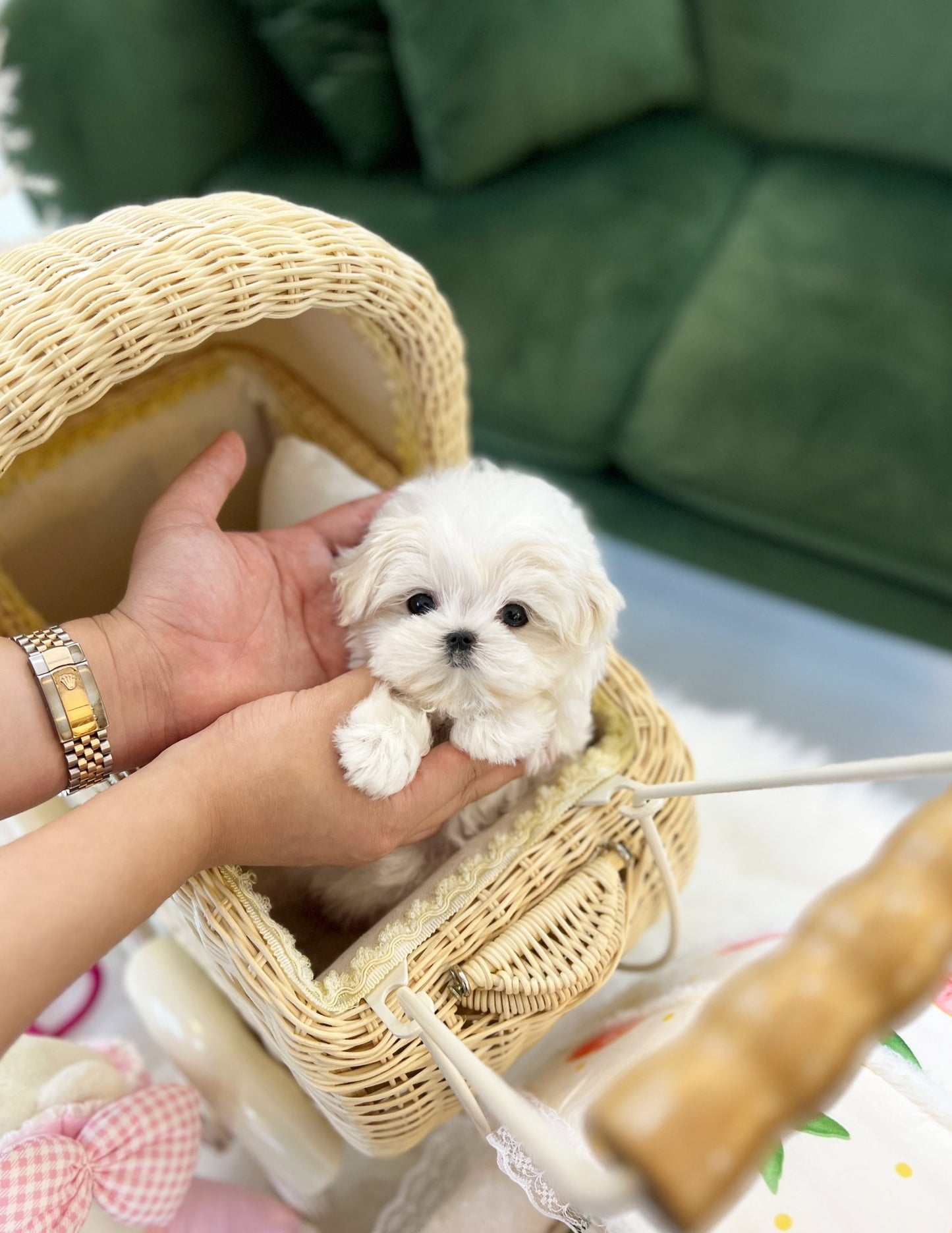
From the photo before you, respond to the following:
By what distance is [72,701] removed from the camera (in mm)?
877

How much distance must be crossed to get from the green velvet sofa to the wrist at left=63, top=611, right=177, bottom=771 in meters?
1.02

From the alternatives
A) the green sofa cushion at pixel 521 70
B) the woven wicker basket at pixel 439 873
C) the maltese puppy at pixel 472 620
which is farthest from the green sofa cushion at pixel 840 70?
the maltese puppy at pixel 472 620

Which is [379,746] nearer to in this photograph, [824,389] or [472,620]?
[472,620]

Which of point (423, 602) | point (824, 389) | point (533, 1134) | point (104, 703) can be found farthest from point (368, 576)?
point (824, 389)

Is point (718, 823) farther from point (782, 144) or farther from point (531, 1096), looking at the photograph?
point (782, 144)

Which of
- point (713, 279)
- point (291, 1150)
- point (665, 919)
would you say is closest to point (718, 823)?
point (665, 919)

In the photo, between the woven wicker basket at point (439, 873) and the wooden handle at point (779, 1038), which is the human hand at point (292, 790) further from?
the wooden handle at point (779, 1038)

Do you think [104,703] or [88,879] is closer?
[88,879]

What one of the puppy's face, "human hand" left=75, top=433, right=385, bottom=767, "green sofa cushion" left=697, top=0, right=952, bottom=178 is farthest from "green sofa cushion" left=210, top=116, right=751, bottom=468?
the puppy's face

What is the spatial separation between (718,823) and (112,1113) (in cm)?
101

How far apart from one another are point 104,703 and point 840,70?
1900mm

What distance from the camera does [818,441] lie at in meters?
1.58

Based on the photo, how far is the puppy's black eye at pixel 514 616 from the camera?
3.13 ft

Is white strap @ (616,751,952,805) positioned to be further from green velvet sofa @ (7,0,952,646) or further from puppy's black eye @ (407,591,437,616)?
green velvet sofa @ (7,0,952,646)
